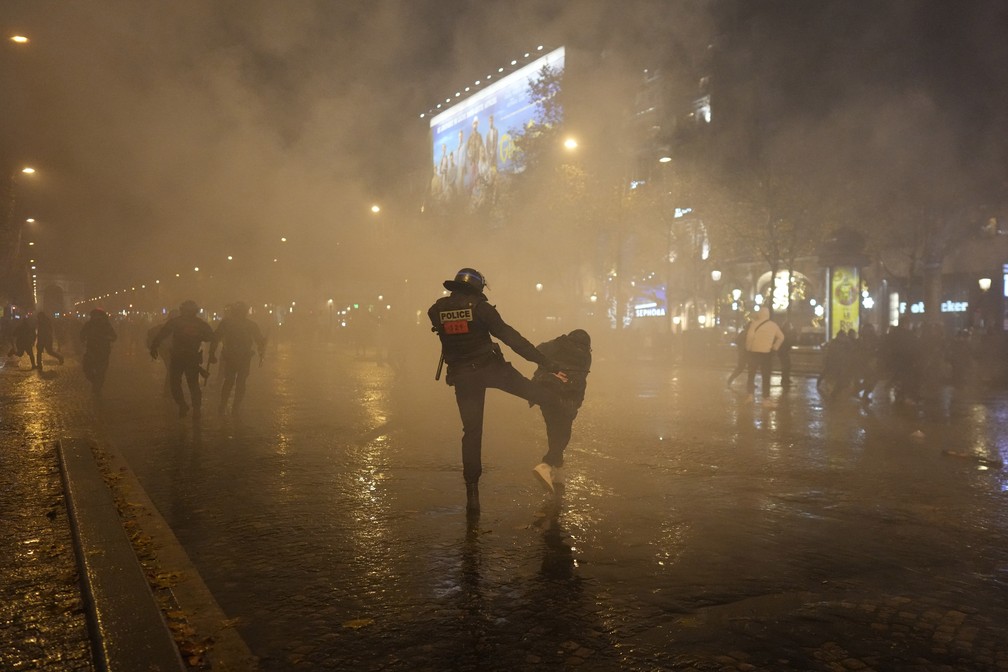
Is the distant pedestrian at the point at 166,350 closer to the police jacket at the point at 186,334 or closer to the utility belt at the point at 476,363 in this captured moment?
the police jacket at the point at 186,334

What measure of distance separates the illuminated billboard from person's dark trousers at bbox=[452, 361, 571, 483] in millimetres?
28817

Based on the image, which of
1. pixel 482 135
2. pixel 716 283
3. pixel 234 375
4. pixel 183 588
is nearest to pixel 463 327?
pixel 183 588

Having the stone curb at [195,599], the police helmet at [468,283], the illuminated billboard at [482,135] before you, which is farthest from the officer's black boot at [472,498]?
the illuminated billboard at [482,135]

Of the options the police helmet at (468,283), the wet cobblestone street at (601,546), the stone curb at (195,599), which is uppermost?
the police helmet at (468,283)

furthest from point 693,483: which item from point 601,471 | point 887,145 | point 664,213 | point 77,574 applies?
point 664,213

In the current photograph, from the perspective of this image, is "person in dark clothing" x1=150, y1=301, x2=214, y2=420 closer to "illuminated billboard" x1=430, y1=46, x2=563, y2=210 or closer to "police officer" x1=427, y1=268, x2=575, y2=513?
"police officer" x1=427, y1=268, x2=575, y2=513

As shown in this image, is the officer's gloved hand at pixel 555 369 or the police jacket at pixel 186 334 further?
the police jacket at pixel 186 334

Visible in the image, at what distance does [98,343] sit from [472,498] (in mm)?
8517

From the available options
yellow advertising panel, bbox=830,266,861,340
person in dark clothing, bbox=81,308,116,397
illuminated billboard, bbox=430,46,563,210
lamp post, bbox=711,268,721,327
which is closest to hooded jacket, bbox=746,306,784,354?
person in dark clothing, bbox=81,308,116,397

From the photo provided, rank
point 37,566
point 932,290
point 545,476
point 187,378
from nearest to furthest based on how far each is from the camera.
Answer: point 37,566 < point 545,476 < point 187,378 < point 932,290

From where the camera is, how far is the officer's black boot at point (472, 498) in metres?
4.43

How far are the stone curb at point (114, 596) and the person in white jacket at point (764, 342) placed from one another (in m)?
8.39

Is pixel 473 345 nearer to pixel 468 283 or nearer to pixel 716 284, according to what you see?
pixel 468 283

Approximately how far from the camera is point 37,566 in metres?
3.43
